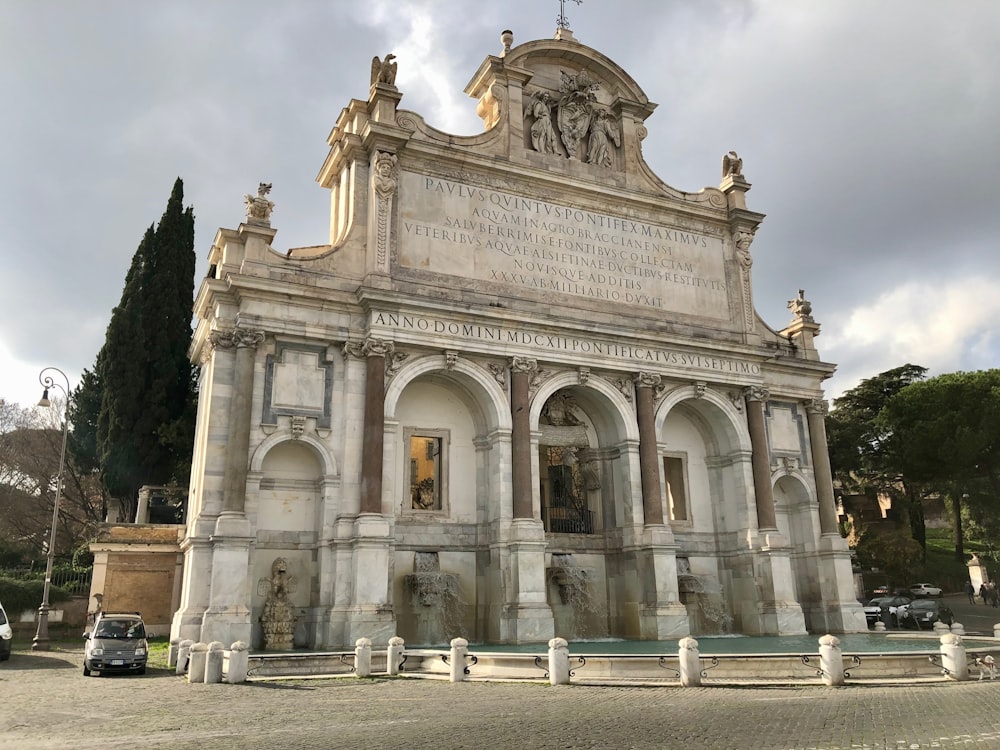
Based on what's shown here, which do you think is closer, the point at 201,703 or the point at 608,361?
the point at 201,703

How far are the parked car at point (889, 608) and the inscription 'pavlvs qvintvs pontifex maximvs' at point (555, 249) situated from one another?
14.4 m

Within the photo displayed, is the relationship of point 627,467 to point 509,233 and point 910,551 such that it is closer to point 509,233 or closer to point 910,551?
point 509,233

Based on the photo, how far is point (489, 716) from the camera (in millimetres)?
10711

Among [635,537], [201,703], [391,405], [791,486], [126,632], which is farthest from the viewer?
[791,486]

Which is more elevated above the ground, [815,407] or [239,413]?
[815,407]

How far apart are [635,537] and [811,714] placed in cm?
1487

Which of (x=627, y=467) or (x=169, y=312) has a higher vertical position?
(x=169, y=312)

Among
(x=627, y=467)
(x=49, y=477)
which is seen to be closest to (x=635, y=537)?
(x=627, y=467)

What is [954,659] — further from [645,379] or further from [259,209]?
[259,209]

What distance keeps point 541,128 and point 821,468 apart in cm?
1674

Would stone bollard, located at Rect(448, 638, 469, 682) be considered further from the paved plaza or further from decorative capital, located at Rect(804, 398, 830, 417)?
decorative capital, located at Rect(804, 398, 830, 417)

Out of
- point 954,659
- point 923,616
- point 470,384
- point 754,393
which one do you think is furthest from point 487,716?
point 923,616

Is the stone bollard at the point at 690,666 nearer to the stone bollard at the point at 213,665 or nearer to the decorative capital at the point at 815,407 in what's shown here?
the stone bollard at the point at 213,665

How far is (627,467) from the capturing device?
26391 millimetres
